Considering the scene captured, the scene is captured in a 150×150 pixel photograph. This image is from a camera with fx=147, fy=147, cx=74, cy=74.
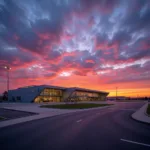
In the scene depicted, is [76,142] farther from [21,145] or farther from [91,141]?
[21,145]

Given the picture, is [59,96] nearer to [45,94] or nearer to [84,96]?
[45,94]

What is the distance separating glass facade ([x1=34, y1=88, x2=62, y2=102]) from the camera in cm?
6956

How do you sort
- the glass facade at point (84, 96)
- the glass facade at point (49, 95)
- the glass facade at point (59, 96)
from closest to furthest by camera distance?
1. the glass facade at point (49, 95)
2. the glass facade at point (59, 96)
3. the glass facade at point (84, 96)

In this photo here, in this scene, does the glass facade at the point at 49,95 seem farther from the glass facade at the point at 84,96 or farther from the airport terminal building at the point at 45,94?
the glass facade at the point at 84,96

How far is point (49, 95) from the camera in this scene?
73875 mm

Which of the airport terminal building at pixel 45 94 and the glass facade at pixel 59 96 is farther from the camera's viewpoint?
the glass facade at pixel 59 96

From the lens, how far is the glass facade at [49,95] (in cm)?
6956

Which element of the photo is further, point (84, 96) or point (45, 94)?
point (84, 96)

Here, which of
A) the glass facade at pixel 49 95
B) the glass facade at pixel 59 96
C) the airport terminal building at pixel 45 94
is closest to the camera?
the airport terminal building at pixel 45 94

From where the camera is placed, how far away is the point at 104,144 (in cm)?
714

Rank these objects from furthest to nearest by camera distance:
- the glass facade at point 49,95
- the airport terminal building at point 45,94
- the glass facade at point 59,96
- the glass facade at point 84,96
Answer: the glass facade at point 84,96 → the glass facade at point 59,96 → the glass facade at point 49,95 → the airport terminal building at point 45,94

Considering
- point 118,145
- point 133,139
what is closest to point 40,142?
point 118,145

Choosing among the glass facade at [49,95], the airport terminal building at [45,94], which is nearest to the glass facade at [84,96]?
the airport terminal building at [45,94]

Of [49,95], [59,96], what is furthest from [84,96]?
[49,95]
